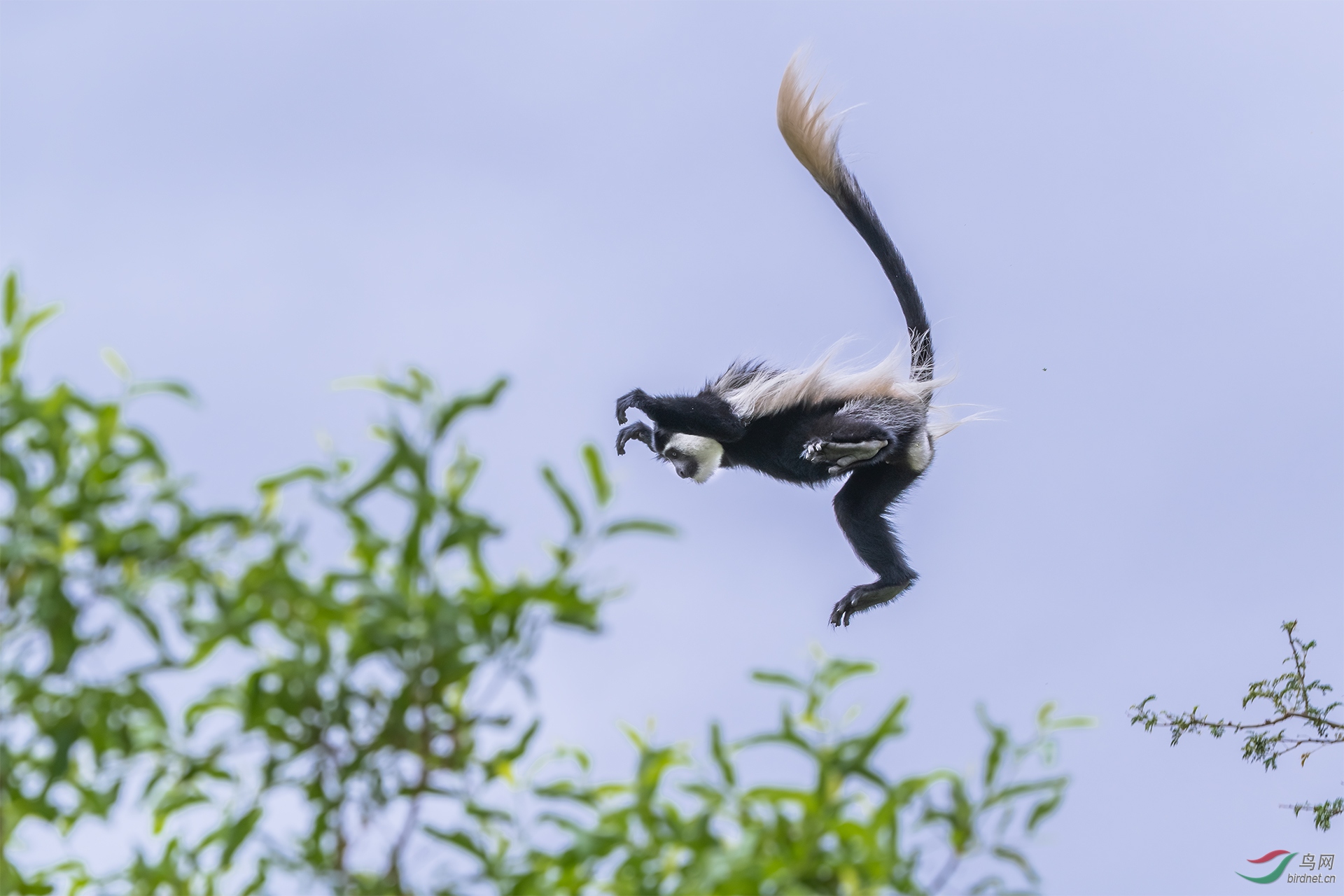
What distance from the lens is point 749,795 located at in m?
1.19

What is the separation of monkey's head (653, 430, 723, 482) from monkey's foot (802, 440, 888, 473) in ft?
2.38

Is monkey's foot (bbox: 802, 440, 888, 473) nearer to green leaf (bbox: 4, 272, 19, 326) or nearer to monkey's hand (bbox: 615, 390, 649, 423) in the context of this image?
monkey's hand (bbox: 615, 390, 649, 423)

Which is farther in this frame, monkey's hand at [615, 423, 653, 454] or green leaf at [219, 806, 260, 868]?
monkey's hand at [615, 423, 653, 454]

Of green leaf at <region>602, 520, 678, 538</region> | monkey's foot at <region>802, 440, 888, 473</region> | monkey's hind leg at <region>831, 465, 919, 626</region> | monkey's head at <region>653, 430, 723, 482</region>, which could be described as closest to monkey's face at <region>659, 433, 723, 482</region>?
monkey's head at <region>653, 430, 723, 482</region>

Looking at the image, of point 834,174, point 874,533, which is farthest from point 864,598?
point 834,174

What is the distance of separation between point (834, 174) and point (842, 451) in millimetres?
1289

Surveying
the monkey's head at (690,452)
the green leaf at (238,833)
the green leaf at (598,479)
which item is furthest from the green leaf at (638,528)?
the monkey's head at (690,452)

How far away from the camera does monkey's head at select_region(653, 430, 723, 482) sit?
4.85 m

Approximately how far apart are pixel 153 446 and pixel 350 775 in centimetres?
37

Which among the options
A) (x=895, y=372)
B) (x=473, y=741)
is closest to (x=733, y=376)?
(x=895, y=372)

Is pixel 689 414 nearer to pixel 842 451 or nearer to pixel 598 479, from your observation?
pixel 842 451

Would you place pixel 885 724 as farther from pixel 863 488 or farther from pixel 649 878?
pixel 863 488

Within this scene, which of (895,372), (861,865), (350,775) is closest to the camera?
(861,865)

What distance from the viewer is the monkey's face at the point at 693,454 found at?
4848 millimetres
